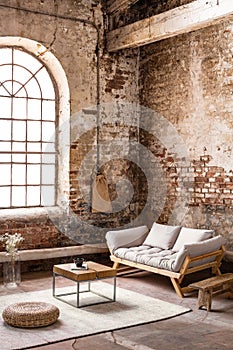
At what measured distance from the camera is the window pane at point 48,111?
9031 millimetres

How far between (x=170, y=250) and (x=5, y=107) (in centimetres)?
354

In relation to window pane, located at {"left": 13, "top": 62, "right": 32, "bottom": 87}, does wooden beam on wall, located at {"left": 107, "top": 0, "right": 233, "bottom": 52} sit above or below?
above

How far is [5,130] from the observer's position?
8.62 metres

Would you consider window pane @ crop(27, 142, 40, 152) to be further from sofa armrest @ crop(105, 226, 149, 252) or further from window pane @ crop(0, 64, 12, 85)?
sofa armrest @ crop(105, 226, 149, 252)

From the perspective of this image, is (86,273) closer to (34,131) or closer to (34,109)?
(34,131)

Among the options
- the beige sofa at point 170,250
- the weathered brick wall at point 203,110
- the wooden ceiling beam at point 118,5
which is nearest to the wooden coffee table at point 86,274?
the beige sofa at point 170,250

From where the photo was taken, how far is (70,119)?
8945 mm

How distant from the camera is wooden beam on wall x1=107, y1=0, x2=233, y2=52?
6.99 metres

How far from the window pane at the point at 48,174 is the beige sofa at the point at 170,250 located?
1.61 metres

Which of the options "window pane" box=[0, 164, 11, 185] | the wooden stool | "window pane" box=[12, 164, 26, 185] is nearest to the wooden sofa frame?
the wooden stool

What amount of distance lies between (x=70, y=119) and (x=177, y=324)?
4.32 m

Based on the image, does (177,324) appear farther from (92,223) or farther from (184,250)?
(92,223)

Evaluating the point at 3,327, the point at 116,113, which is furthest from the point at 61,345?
the point at 116,113

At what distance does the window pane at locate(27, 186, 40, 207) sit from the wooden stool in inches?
137
